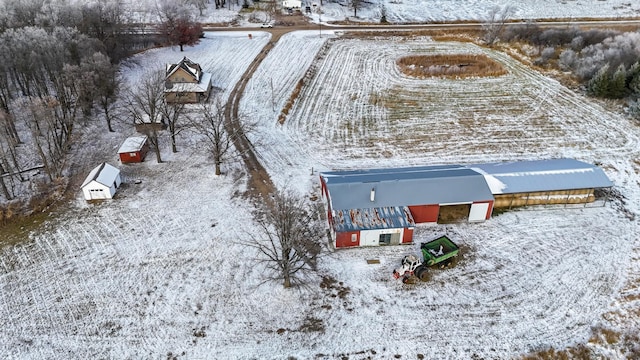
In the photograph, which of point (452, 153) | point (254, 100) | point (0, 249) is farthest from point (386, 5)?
point (0, 249)

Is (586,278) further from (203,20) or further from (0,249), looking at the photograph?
(203,20)

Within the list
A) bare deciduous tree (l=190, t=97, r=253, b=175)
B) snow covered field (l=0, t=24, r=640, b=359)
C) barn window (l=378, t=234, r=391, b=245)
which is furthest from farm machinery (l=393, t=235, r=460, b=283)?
bare deciduous tree (l=190, t=97, r=253, b=175)

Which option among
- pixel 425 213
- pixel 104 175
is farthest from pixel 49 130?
pixel 425 213

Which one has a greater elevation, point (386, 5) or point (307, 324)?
point (386, 5)

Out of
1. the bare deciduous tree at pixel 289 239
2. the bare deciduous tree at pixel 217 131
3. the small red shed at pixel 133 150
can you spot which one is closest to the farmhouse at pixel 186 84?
the bare deciduous tree at pixel 217 131

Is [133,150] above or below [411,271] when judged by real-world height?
above

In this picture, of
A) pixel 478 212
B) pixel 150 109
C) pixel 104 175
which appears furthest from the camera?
pixel 150 109

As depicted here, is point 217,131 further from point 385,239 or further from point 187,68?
point 187,68
